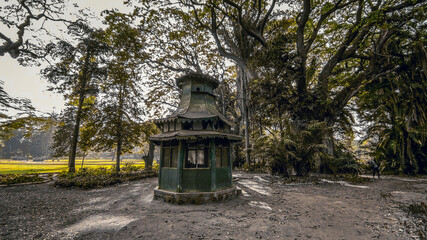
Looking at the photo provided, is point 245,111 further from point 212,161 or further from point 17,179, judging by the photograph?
point 17,179

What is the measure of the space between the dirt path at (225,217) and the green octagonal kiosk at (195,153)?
2.02 feet

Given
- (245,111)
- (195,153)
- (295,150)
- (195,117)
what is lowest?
(195,153)

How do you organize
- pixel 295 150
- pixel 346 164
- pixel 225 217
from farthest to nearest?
pixel 346 164
pixel 295 150
pixel 225 217

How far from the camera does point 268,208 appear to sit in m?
6.55

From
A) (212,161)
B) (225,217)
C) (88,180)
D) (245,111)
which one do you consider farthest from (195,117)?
(245,111)

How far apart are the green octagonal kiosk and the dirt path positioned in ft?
2.02

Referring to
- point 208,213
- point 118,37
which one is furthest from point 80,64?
point 208,213

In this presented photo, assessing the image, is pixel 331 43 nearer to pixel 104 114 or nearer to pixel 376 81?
pixel 376 81

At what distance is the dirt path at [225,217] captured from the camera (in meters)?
4.52

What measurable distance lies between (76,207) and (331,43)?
70.7 ft

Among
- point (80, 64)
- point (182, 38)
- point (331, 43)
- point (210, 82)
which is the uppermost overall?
point (182, 38)

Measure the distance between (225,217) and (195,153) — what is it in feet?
10.7

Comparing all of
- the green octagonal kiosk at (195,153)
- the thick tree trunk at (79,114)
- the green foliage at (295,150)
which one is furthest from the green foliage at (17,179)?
the green foliage at (295,150)

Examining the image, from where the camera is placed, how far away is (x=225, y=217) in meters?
5.71
